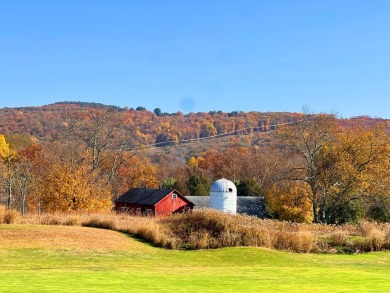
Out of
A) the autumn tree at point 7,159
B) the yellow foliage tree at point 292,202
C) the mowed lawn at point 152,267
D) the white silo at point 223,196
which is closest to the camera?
the mowed lawn at point 152,267

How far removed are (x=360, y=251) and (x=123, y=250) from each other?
1391 centimetres

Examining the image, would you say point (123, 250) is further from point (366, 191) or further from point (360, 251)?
point (366, 191)

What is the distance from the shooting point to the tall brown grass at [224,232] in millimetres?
28016

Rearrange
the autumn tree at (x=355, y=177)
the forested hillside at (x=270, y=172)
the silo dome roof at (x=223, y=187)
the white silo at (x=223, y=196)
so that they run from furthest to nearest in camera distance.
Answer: the silo dome roof at (x=223, y=187), the white silo at (x=223, y=196), the autumn tree at (x=355, y=177), the forested hillside at (x=270, y=172)

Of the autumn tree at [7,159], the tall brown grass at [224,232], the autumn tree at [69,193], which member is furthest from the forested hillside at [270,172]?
the tall brown grass at [224,232]

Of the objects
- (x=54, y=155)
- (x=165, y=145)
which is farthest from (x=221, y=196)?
(x=165, y=145)

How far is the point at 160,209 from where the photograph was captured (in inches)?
2255

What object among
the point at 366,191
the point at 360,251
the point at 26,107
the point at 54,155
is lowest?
the point at 360,251

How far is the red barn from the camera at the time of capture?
188 ft

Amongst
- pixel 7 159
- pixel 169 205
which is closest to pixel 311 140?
pixel 169 205

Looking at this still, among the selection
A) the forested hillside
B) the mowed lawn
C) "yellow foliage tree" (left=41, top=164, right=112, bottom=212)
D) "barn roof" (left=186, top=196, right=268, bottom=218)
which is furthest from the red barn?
the mowed lawn

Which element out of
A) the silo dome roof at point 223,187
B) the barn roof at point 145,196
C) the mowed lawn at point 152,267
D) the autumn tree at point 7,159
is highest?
the autumn tree at point 7,159

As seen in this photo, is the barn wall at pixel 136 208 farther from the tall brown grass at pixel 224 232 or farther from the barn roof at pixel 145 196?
the tall brown grass at pixel 224 232

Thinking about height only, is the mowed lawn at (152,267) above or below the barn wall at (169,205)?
below
